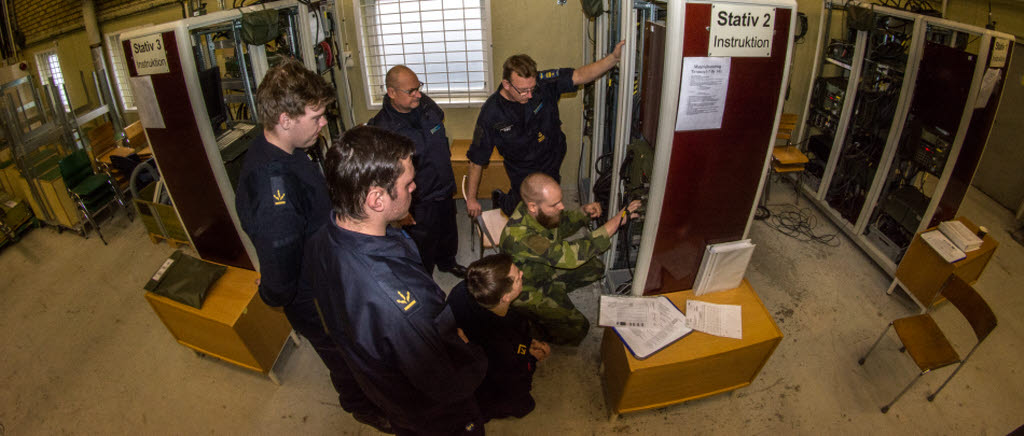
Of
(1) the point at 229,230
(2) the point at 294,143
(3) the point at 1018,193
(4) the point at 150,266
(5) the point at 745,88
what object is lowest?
(4) the point at 150,266

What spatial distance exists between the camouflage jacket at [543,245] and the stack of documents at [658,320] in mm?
272

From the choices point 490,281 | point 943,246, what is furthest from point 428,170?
point 943,246

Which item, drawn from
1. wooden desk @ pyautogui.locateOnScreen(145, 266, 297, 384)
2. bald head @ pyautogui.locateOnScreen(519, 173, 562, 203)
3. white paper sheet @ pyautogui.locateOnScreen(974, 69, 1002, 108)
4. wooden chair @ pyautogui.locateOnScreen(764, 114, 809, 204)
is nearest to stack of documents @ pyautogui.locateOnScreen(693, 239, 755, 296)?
bald head @ pyautogui.locateOnScreen(519, 173, 562, 203)

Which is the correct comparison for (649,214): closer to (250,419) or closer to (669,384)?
(669,384)

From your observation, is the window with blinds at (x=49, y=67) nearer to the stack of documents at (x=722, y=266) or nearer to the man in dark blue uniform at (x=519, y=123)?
the man in dark blue uniform at (x=519, y=123)

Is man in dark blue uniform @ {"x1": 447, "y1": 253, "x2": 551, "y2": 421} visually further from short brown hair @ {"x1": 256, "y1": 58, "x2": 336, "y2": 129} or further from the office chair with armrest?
short brown hair @ {"x1": 256, "y1": 58, "x2": 336, "y2": 129}

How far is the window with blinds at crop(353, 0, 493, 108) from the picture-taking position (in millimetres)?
4227

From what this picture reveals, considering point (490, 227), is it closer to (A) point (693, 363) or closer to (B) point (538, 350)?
(B) point (538, 350)

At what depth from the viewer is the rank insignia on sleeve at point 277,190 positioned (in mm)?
1823

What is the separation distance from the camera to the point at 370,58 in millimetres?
4492

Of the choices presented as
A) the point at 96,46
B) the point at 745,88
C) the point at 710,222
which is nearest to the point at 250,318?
the point at 710,222

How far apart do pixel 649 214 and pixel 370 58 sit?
3453 mm

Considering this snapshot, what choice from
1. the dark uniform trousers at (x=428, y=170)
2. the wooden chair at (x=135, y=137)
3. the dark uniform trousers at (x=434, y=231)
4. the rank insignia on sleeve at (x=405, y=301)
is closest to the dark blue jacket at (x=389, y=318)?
the rank insignia on sleeve at (x=405, y=301)

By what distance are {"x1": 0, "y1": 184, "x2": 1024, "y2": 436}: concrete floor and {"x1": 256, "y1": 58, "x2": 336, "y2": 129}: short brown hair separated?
1770 mm
